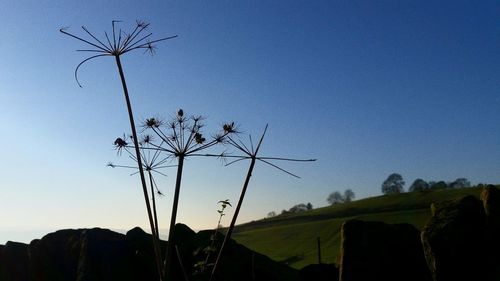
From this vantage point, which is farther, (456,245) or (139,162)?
(456,245)

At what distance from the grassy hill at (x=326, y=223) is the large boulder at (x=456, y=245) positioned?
63650 millimetres

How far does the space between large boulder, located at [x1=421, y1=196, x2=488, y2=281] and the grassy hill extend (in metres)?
63.6

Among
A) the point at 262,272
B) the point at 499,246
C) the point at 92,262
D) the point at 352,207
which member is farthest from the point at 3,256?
the point at 352,207

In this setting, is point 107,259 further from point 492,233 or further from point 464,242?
point 492,233

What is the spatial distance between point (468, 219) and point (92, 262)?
36.1 ft

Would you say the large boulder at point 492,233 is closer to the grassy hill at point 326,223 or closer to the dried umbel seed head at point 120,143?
the dried umbel seed head at point 120,143

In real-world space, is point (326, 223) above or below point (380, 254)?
above

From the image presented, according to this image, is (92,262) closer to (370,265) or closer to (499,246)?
(370,265)

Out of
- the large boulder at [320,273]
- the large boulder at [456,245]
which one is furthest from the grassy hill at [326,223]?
the large boulder at [456,245]

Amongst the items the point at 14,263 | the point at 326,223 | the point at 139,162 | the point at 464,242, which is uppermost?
the point at 326,223

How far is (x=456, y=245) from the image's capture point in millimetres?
16328

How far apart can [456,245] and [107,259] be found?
1015cm

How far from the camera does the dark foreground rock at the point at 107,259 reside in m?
18.7

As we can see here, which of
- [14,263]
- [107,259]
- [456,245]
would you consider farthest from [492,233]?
[14,263]
